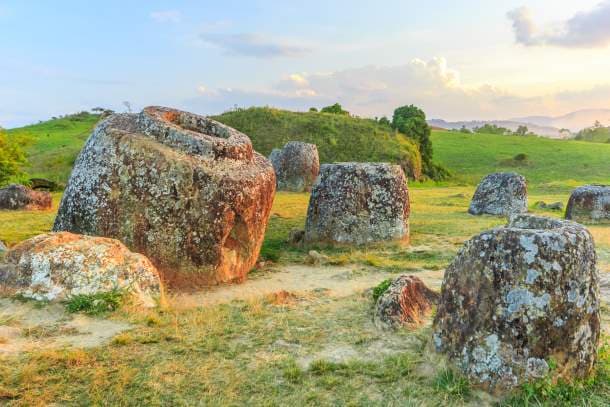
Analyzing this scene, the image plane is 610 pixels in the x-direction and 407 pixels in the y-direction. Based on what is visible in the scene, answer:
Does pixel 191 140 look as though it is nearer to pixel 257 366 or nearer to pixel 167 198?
pixel 167 198

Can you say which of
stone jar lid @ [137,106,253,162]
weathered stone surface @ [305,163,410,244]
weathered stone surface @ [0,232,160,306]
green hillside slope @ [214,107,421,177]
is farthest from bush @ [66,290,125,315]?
green hillside slope @ [214,107,421,177]

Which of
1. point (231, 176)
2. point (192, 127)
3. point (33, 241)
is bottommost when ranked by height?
point (33, 241)

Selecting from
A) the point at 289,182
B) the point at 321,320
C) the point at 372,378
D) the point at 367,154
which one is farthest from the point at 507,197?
the point at 367,154

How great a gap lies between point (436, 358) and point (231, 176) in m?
5.01

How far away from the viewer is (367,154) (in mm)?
37562

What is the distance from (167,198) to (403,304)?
4.07 metres

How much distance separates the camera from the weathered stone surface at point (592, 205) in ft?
56.2

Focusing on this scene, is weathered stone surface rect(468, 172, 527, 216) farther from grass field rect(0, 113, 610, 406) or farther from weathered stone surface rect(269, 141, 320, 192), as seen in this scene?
grass field rect(0, 113, 610, 406)

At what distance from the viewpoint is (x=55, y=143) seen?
4384 cm

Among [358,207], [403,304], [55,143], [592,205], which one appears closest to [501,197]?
[592,205]

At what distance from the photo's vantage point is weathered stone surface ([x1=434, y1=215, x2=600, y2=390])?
4770 millimetres

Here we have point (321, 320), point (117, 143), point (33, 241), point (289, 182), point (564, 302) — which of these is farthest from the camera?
point (289, 182)

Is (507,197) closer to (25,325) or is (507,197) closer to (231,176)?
(231,176)

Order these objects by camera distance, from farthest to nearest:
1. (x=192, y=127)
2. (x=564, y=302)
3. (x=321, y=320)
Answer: (x=192, y=127) < (x=321, y=320) < (x=564, y=302)
